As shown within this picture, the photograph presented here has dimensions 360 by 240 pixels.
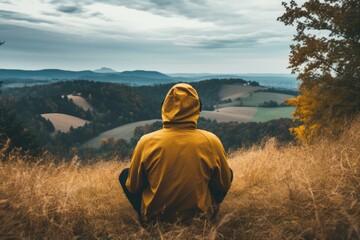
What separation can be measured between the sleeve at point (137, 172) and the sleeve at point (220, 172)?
72 centimetres

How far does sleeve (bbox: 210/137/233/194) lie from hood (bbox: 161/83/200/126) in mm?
359

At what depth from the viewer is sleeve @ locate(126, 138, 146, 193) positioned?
339cm

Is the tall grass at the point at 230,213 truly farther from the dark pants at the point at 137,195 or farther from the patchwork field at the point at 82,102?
the patchwork field at the point at 82,102

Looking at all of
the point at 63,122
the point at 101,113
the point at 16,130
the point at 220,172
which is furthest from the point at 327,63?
the point at 101,113

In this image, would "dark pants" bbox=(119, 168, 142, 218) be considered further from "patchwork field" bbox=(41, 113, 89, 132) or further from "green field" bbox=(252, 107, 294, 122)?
"patchwork field" bbox=(41, 113, 89, 132)

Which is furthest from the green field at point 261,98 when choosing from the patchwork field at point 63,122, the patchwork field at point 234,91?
the patchwork field at point 63,122

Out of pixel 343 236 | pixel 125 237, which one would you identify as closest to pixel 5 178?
pixel 125 237

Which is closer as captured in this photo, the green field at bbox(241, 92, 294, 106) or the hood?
the hood

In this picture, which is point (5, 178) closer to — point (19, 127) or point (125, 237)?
point (125, 237)

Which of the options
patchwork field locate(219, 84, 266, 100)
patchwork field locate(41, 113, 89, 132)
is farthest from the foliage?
patchwork field locate(219, 84, 266, 100)

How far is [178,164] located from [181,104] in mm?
578

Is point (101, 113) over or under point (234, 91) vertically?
under

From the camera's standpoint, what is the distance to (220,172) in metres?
3.44

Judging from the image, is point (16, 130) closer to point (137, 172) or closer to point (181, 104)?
point (137, 172)
